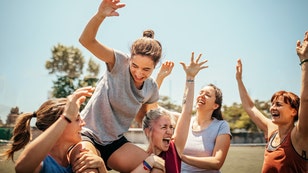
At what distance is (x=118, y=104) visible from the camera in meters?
2.77

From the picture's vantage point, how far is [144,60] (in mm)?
2770

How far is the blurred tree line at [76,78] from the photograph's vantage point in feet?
102

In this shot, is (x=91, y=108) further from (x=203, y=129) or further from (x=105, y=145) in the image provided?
(x=203, y=129)

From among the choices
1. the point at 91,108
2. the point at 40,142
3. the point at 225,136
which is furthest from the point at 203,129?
the point at 40,142

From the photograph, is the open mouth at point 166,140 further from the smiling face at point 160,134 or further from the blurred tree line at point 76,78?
the blurred tree line at point 76,78

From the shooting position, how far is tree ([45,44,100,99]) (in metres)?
31.1

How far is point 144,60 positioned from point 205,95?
5.03ft

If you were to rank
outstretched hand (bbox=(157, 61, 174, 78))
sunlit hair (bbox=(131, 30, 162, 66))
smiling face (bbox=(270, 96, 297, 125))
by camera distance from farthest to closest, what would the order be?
outstretched hand (bbox=(157, 61, 174, 78)), smiling face (bbox=(270, 96, 297, 125)), sunlit hair (bbox=(131, 30, 162, 66))

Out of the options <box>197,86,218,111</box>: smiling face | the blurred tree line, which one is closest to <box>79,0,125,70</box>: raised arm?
<box>197,86,218,111</box>: smiling face

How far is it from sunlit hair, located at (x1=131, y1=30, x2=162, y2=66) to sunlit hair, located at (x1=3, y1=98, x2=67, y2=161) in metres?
0.92

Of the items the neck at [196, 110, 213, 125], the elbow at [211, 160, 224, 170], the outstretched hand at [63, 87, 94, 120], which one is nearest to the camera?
the outstretched hand at [63, 87, 94, 120]

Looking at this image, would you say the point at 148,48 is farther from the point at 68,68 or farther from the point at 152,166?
the point at 68,68

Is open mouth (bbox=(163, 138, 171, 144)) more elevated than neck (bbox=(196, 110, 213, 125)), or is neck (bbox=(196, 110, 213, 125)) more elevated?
neck (bbox=(196, 110, 213, 125))

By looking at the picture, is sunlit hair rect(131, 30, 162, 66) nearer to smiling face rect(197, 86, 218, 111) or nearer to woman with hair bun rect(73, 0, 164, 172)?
woman with hair bun rect(73, 0, 164, 172)
